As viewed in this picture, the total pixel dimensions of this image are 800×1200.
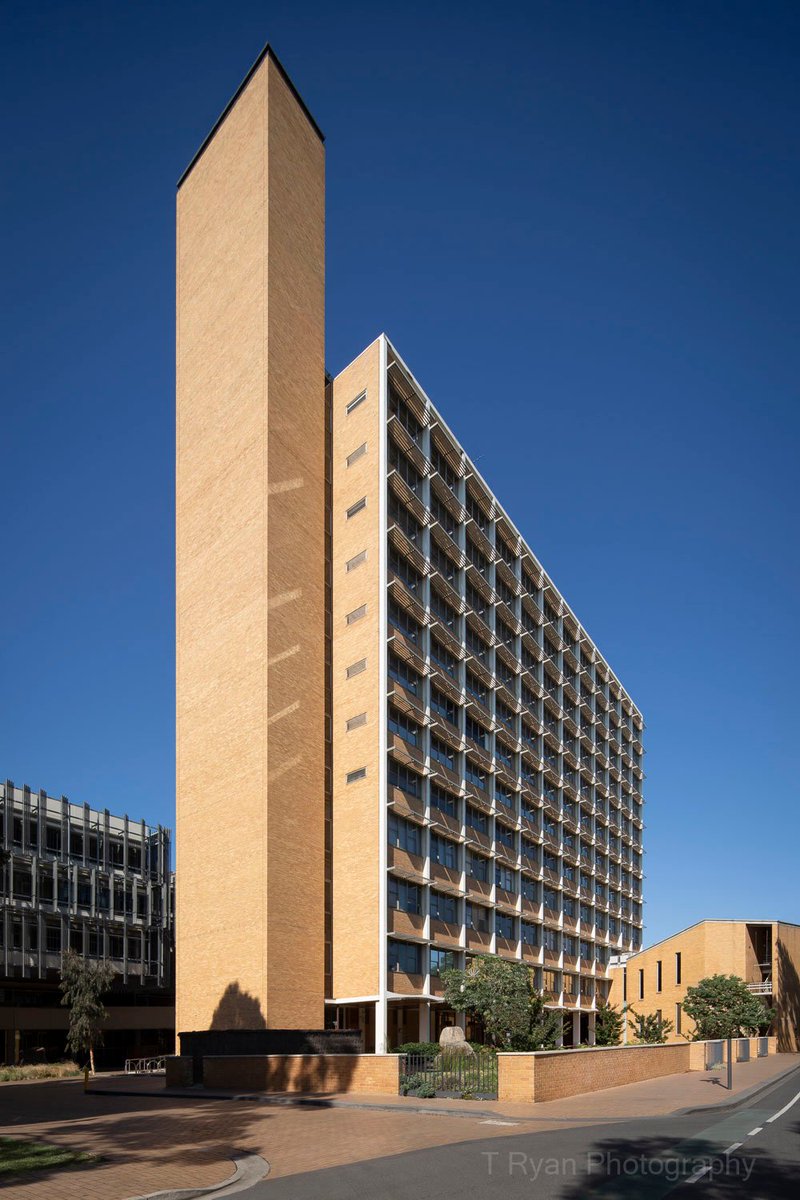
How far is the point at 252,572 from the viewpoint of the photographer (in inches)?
1845

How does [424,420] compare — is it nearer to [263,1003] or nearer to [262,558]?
[262,558]

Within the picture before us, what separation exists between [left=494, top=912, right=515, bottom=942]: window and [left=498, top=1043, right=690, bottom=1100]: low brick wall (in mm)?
22136

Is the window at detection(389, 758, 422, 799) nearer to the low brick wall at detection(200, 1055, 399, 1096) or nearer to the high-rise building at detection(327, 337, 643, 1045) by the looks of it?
the high-rise building at detection(327, 337, 643, 1045)

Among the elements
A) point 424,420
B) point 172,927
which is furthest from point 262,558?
point 172,927

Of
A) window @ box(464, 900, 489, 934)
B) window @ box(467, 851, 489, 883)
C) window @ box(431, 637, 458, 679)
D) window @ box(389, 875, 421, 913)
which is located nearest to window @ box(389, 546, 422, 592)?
window @ box(431, 637, 458, 679)

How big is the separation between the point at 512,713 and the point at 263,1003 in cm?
3049

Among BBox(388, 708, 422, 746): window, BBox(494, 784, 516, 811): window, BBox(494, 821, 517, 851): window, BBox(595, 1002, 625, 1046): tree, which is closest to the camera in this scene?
BBox(388, 708, 422, 746): window

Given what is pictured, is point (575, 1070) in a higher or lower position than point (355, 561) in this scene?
lower

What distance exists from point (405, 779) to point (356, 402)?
18231 mm

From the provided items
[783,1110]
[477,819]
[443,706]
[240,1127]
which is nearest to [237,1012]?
[443,706]

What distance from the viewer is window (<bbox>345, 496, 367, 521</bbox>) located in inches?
2000

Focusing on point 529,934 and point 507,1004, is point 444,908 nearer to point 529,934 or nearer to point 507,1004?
point 507,1004

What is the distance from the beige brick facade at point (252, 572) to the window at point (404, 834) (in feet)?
10.8

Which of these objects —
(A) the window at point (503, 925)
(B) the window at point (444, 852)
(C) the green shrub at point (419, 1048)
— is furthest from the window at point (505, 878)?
(C) the green shrub at point (419, 1048)
